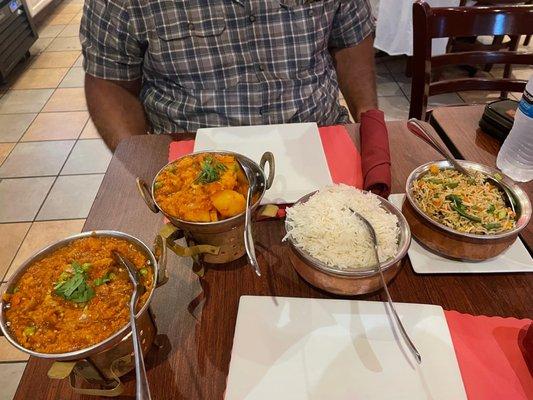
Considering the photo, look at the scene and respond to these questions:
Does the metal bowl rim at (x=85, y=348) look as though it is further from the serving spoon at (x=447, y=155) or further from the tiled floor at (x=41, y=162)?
the tiled floor at (x=41, y=162)

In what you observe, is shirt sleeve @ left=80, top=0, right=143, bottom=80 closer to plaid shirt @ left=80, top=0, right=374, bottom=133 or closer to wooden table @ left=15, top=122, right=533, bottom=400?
plaid shirt @ left=80, top=0, right=374, bottom=133

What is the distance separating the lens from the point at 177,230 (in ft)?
2.98

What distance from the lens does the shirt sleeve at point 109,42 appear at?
4.76 ft

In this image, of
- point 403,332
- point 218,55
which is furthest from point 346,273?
point 218,55

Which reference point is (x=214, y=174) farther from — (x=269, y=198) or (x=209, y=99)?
(x=209, y=99)

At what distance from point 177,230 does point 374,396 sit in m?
0.53

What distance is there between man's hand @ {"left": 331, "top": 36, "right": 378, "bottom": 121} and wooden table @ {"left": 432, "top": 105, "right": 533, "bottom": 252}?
1.25 feet

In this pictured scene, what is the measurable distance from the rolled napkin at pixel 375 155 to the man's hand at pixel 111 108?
0.96 metres

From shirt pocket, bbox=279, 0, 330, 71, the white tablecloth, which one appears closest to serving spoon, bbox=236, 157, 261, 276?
shirt pocket, bbox=279, 0, 330, 71

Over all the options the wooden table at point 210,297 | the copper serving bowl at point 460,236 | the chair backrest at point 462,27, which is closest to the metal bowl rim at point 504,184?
the copper serving bowl at point 460,236

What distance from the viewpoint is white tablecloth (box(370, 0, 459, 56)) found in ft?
10.6

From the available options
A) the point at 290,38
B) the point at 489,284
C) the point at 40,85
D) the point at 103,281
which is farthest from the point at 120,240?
the point at 40,85

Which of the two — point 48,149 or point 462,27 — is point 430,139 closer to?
point 462,27

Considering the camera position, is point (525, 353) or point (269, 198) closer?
point (525, 353)
